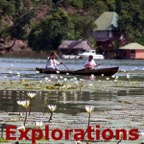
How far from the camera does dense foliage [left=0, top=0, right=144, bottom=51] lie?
117 metres

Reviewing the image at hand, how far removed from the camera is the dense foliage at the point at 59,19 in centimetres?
11706

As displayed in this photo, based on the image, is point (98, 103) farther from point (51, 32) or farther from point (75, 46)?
point (51, 32)

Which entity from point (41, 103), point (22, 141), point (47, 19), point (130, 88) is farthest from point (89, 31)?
point (22, 141)

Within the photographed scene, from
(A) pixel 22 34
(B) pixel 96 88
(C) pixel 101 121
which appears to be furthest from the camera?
(A) pixel 22 34

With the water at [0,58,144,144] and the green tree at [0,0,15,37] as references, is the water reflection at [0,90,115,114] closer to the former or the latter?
the water at [0,58,144,144]

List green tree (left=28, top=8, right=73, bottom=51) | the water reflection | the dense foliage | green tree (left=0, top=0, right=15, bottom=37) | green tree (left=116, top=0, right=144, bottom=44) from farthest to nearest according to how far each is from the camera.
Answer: green tree (left=0, top=0, right=15, bottom=37), green tree (left=116, top=0, right=144, bottom=44), the dense foliage, green tree (left=28, top=8, right=73, bottom=51), the water reflection

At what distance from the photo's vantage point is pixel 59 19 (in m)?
117

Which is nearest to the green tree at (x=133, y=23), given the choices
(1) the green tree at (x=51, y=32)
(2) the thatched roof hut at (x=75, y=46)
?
(2) the thatched roof hut at (x=75, y=46)

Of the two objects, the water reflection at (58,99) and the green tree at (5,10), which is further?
the green tree at (5,10)

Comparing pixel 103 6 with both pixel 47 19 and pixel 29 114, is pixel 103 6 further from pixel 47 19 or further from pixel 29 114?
pixel 29 114

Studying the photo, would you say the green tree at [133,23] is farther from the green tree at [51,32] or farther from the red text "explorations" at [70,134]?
the red text "explorations" at [70,134]

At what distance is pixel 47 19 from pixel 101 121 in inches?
4007

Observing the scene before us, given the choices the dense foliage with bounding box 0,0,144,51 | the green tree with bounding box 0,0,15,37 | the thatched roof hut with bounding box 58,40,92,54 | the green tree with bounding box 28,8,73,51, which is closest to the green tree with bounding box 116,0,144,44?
the dense foliage with bounding box 0,0,144,51

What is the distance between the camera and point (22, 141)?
12.8 m
